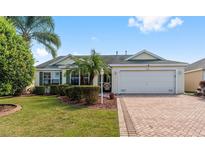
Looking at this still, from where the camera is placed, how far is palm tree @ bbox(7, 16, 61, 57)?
74.2ft

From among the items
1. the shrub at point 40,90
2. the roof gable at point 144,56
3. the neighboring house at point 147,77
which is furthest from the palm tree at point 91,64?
the roof gable at point 144,56

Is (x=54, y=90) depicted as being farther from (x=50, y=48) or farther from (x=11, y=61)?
(x=11, y=61)

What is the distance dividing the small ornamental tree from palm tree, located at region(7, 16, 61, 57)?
10804mm

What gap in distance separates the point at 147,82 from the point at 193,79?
9.28 metres

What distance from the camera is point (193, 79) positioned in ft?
89.9

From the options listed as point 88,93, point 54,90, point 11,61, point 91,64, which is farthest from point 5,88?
point 54,90

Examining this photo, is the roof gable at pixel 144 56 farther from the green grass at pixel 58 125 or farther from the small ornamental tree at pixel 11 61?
the green grass at pixel 58 125

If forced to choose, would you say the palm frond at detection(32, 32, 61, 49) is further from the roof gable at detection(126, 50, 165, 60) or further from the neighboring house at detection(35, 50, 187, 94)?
the roof gable at detection(126, 50, 165, 60)
